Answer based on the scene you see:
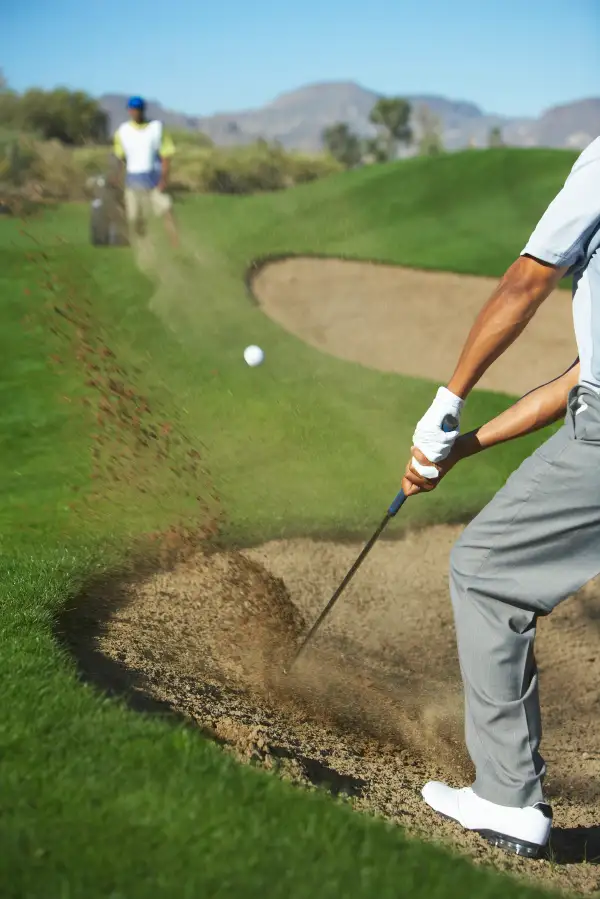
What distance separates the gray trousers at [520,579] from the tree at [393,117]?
71.4 m

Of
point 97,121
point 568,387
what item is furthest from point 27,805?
point 97,121

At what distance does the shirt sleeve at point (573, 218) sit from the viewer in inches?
123

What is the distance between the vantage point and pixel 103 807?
2.90 metres

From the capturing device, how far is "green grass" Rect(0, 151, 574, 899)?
9.09ft

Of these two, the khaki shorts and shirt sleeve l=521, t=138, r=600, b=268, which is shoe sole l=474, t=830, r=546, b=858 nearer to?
shirt sleeve l=521, t=138, r=600, b=268

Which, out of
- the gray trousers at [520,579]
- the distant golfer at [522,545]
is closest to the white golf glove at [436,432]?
the distant golfer at [522,545]

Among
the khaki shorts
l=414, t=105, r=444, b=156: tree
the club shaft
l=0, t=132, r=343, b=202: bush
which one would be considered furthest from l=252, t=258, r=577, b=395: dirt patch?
l=414, t=105, r=444, b=156: tree

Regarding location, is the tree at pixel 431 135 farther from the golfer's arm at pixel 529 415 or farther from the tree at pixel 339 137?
the golfer's arm at pixel 529 415

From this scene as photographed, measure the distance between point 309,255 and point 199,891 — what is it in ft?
46.1

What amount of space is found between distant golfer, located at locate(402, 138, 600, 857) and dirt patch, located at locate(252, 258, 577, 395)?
300 inches

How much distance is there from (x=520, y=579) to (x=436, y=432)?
2.02 ft

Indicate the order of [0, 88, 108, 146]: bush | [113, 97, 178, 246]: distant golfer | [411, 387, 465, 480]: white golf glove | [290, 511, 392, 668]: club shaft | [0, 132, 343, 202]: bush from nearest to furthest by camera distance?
1. [411, 387, 465, 480]: white golf glove
2. [290, 511, 392, 668]: club shaft
3. [113, 97, 178, 246]: distant golfer
4. [0, 132, 343, 202]: bush
5. [0, 88, 108, 146]: bush

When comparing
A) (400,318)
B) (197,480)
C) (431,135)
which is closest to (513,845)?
(197,480)

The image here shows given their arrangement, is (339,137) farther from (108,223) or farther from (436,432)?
(436,432)
